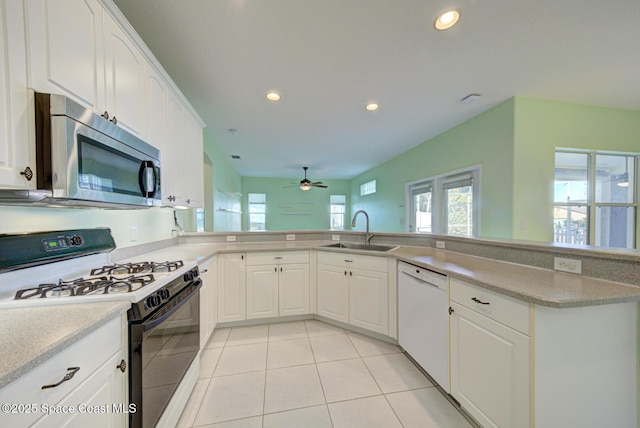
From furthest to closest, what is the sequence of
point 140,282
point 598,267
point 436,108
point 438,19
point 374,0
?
point 436,108, point 438,19, point 374,0, point 598,267, point 140,282

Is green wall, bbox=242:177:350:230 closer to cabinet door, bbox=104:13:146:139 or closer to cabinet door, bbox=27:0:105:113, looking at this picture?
cabinet door, bbox=104:13:146:139

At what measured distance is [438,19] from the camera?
156 centimetres

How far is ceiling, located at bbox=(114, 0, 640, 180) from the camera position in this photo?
1503 millimetres

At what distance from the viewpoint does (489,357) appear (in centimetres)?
122

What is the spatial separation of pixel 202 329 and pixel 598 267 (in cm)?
276

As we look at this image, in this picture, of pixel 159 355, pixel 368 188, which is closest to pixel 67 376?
pixel 159 355

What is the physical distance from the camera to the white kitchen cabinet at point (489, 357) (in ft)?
3.50

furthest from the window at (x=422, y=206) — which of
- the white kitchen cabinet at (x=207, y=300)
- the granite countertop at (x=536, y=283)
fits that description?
the white kitchen cabinet at (x=207, y=300)

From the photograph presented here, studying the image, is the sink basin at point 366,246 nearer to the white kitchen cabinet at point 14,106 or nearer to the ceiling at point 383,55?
the ceiling at point 383,55

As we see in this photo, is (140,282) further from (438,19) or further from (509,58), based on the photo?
(509,58)

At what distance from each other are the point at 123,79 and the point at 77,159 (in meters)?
0.71

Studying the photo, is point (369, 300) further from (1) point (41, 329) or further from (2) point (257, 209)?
(2) point (257, 209)

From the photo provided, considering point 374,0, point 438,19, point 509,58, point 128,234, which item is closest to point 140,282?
point 128,234

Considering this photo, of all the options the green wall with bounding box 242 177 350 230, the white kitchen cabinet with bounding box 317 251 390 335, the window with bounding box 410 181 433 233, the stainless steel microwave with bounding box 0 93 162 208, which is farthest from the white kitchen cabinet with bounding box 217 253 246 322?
the green wall with bounding box 242 177 350 230
